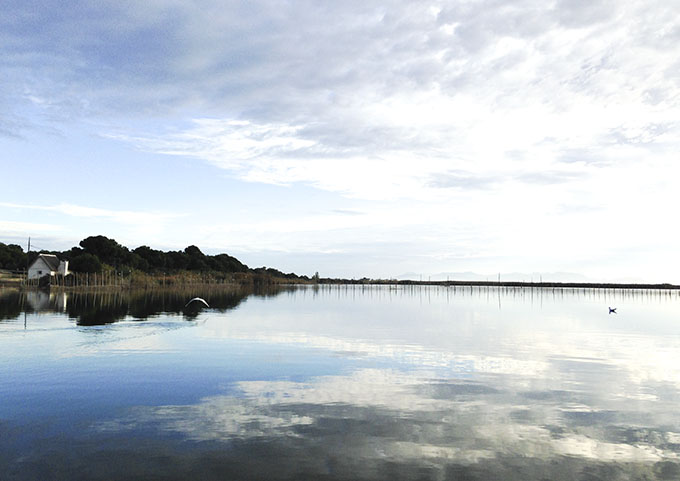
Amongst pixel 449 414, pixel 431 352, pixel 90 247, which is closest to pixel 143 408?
pixel 449 414

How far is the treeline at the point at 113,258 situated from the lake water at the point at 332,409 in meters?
74.2

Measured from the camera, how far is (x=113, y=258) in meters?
114

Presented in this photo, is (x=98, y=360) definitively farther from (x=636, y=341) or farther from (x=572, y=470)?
(x=636, y=341)

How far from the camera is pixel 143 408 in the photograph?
13102 mm

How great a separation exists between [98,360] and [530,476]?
16.9m

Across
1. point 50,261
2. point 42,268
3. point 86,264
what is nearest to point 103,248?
point 50,261

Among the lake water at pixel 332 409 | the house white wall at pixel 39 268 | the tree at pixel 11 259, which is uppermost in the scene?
the tree at pixel 11 259

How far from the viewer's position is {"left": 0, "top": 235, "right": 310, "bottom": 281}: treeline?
314 ft

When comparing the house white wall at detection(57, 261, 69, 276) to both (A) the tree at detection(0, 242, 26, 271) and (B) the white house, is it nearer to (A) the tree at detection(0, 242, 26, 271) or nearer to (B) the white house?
(B) the white house

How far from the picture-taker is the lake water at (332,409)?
9344mm

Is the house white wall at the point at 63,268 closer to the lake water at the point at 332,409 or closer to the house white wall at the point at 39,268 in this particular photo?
the house white wall at the point at 39,268

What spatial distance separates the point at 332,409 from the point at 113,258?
112745 mm

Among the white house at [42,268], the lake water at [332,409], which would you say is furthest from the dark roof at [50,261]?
the lake water at [332,409]

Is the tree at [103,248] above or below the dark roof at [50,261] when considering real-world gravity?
above
